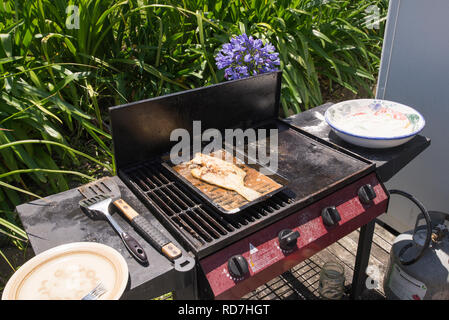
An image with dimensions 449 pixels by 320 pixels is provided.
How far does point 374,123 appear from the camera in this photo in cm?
197

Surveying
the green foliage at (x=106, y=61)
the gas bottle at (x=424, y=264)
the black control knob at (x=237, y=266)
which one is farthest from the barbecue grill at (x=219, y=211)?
the green foliage at (x=106, y=61)

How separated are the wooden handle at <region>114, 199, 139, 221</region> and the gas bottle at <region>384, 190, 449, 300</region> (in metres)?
1.31

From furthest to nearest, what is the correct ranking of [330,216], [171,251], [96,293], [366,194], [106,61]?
[106,61], [366,194], [330,216], [171,251], [96,293]

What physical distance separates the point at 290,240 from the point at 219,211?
11.1 inches

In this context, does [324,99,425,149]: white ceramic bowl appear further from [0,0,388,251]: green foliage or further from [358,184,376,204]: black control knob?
[0,0,388,251]: green foliage

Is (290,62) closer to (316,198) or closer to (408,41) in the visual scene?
(408,41)

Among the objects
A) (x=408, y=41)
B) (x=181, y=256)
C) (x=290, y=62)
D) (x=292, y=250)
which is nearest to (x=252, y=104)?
(x=292, y=250)

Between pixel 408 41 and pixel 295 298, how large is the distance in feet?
5.61

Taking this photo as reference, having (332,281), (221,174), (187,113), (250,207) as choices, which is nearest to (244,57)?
(187,113)

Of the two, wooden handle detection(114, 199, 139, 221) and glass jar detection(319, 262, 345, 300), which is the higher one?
wooden handle detection(114, 199, 139, 221)

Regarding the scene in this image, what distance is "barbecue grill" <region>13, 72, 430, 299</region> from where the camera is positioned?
1.26 metres

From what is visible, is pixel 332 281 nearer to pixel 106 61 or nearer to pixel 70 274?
pixel 70 274

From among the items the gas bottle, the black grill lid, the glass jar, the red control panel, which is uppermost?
the black grill lid

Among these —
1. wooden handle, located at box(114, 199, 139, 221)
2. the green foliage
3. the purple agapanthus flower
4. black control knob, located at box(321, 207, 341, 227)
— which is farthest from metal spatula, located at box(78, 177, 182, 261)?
the purple agapanthus flower
